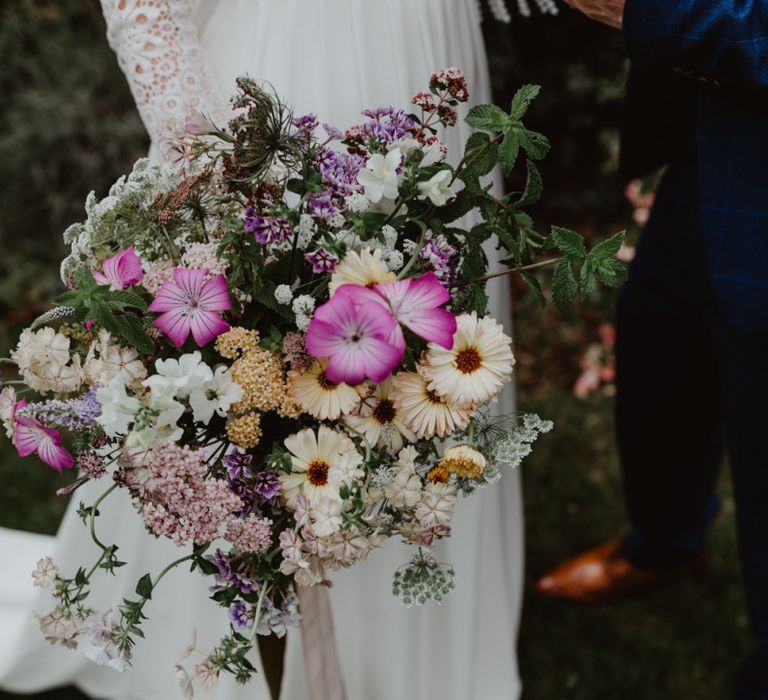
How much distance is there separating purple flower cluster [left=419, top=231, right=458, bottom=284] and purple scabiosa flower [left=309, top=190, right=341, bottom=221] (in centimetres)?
12

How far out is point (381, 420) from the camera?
110 cm

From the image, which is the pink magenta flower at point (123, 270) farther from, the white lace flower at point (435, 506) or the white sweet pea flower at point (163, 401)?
the white lace flower at point (435, 506)

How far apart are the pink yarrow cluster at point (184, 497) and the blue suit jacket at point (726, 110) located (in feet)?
3.32

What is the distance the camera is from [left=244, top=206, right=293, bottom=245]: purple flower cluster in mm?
1006

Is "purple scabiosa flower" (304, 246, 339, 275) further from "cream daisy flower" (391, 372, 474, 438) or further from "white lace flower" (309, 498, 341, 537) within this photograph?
"white lace flower" (309, 498, 341, 537)

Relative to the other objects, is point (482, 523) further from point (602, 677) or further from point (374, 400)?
point (374, 400)

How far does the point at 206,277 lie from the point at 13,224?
3.24 meters

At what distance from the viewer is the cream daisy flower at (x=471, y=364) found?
3.43 feet

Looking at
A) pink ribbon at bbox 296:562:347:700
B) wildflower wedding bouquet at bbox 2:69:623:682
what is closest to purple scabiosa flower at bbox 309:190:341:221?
wildflower wedding bouquet at bbox 2:69:623:682

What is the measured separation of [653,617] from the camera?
2482mm

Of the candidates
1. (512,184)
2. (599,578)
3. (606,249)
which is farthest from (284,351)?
(512,184)

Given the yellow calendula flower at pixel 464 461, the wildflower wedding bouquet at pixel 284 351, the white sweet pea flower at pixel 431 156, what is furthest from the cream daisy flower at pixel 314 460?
the white sweet pea flower at pixel 431 156

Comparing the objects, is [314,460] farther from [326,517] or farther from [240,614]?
[240,614]

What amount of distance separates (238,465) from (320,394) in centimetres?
13
